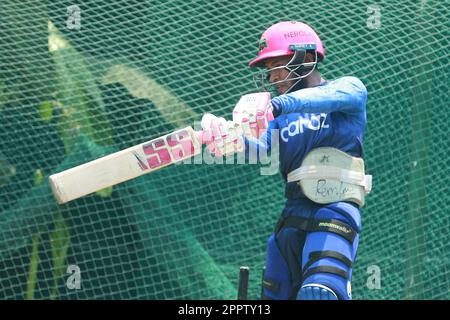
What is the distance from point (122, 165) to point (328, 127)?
0.91 m

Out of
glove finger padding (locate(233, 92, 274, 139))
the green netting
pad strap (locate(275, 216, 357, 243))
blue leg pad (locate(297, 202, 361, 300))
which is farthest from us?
the green netting

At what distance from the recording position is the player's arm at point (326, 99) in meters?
4.14

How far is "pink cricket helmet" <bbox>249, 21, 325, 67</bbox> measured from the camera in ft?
14.9

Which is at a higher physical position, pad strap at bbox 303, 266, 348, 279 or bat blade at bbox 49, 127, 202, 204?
bat blade at bbox 49, 127, 202, 204

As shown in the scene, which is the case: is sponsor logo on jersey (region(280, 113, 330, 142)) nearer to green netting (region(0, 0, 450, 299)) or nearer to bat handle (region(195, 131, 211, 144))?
bat handle (region(195, 131, 211, 144))

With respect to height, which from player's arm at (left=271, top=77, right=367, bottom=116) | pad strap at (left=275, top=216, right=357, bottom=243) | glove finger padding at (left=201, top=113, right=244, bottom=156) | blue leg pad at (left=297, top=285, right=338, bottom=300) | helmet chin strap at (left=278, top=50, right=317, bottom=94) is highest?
helmet chin strap at (left=278, top=50, right=317, bottom=94)

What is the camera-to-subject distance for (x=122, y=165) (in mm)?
4176

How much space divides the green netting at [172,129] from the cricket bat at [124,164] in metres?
2.03

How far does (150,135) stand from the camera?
629 cm
